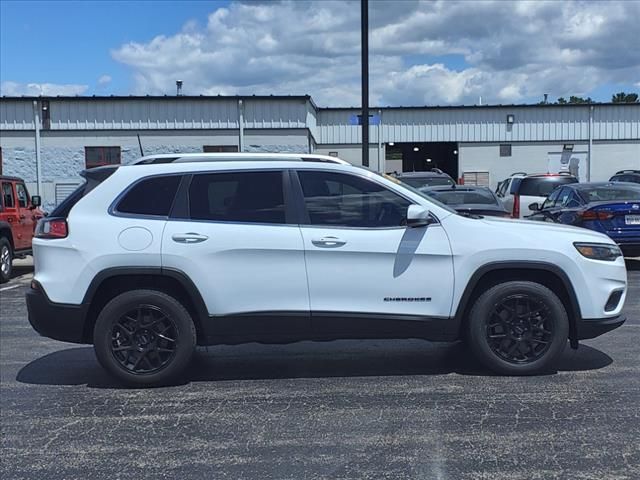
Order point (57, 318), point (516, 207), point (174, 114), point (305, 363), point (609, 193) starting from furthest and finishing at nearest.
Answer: point (174, 114) → point (516, 207) → point (609, 193) → point (305, 363) → point (57, 318)

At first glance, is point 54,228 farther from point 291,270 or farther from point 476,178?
point 476,178

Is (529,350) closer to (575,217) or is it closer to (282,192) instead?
(282,192)

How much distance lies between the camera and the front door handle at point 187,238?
5.55 m

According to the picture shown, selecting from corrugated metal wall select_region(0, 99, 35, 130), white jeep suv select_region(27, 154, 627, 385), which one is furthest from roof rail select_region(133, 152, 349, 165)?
corrugated metal wall select_region(0, 99, 35, 130)

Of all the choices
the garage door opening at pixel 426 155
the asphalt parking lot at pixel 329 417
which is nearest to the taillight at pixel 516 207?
the asphalt parking lot at pixel 329 417

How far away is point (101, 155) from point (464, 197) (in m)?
16.5

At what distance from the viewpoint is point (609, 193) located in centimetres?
1262

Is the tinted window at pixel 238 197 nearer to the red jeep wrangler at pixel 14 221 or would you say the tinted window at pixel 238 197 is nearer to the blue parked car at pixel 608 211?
the blue parked car at pixel 608 211

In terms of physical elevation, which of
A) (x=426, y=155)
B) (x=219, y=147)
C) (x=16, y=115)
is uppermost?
(x=16, y=115)

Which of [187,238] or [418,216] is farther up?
[418,216]

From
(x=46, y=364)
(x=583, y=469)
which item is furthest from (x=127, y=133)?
(x=583, y=469)

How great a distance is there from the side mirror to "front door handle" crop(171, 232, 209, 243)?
1.61 m

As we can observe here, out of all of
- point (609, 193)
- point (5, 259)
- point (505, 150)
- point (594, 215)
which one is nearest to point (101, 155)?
point (5, 259)

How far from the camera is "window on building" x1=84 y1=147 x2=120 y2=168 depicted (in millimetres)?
25422
